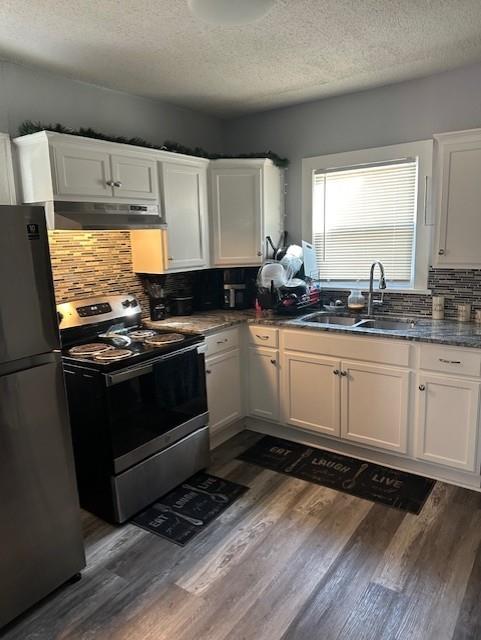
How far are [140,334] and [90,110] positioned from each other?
1.51 m

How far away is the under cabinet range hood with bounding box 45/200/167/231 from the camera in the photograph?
2.44 metres

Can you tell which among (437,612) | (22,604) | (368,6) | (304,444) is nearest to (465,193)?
(368,6)

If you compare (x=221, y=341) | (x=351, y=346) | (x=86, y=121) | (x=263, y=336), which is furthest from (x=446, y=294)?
(x=86, y=121)

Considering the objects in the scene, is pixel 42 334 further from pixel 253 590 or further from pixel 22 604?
pixel 253 590

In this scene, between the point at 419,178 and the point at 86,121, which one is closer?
the point at 86,121

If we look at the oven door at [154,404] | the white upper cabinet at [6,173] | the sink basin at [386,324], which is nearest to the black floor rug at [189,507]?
the oven door at [154,404]

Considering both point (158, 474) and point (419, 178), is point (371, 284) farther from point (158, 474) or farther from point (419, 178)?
point (158, 474)

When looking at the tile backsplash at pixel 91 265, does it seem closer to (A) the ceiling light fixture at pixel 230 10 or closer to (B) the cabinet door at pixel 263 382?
(B) the cabinet door at pixel 263 382

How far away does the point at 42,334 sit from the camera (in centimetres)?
182

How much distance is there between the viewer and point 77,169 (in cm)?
253

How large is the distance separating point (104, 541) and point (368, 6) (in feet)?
9.39

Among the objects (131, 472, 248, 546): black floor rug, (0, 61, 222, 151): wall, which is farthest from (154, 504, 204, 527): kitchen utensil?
(0, 61, 222, 151): wall

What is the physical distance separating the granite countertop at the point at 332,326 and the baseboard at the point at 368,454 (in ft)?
2.57

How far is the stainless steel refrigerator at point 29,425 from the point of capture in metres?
1.72
